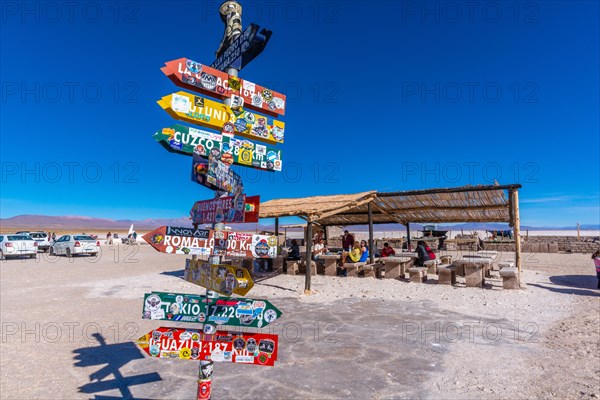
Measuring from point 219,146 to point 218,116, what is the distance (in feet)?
0.95

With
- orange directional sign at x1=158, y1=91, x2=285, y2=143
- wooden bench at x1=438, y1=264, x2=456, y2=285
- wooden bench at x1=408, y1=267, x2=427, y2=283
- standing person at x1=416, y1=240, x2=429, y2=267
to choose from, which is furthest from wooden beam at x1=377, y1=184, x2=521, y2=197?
orange directional sign at x1=158, y1=91, x2=285, y2=143

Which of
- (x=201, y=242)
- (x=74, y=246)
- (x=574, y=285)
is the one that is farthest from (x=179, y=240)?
(x=74, y=246)

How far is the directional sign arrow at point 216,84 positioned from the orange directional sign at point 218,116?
8 centimetres

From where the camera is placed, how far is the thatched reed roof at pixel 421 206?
11.9m

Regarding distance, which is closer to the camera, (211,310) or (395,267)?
(211,310)

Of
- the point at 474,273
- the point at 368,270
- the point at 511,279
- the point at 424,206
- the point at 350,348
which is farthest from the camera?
the point at 424,206

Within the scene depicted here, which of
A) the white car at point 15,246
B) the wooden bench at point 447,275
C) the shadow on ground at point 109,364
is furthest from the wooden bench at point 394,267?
the white car at point 15,246

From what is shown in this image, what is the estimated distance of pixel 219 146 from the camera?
2893mm

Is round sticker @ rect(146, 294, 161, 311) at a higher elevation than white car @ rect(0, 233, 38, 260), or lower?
higher

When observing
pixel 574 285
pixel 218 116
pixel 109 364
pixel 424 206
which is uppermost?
pixel 424 206

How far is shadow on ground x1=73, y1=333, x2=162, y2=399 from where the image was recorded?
159 inches

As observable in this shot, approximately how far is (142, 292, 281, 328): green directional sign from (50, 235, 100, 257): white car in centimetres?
2290

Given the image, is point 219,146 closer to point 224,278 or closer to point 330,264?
point 224,278

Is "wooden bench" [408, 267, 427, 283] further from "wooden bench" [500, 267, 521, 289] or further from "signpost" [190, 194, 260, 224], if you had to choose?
"signpost" [190, 194, 260, 224]
